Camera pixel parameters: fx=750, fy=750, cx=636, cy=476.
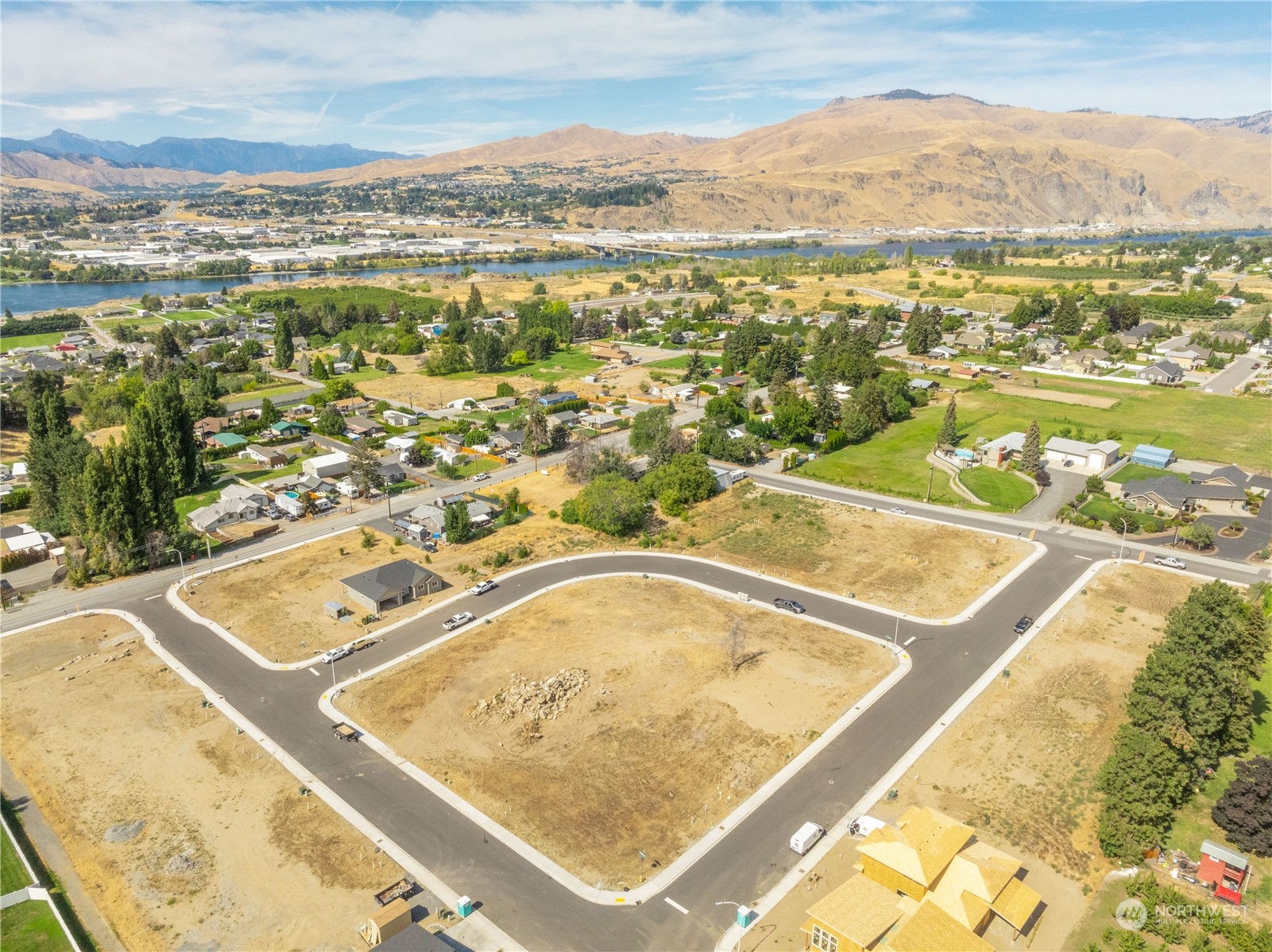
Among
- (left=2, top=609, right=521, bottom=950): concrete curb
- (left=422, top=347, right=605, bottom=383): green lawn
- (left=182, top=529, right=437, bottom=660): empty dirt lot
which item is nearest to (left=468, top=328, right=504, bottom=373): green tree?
(left=422, top=347, right=605, bottom=383): green lawn

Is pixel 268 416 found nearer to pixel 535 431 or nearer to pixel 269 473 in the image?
pixel 269 473

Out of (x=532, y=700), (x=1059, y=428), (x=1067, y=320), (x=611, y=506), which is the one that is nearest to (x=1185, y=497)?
(x=1059, y=428)

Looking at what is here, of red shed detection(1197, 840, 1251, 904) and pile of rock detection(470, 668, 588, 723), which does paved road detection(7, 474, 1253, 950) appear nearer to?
pile of rock detection(470, 668, 588, 723)

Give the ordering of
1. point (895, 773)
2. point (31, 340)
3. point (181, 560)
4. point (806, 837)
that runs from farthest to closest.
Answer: point (31, 340) → point (181, 560) → point (895, 773) → point (806, 837)

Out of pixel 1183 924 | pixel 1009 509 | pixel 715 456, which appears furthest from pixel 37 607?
pixel 1009 509

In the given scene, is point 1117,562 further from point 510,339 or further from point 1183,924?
point 510,339

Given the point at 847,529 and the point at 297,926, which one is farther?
the point at 847,529
